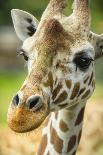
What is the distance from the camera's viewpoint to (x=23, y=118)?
22.1 feet

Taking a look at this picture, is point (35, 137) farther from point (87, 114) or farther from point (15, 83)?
point (15, 83)

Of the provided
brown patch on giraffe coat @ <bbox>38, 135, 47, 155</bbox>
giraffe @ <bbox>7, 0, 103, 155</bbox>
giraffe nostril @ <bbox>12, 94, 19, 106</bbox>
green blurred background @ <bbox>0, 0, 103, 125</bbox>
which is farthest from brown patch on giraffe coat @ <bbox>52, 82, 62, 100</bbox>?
green blurred background @ <bbox>0, 0, 103, 125</bbox>

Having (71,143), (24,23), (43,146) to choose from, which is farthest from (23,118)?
(24,23)

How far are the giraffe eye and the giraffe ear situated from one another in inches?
25.0

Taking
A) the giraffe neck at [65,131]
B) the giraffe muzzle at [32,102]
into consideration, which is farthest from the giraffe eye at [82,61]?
the giraffe muzzle at [32,102]

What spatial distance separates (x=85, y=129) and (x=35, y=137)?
72cm

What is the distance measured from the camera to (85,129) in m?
10.3

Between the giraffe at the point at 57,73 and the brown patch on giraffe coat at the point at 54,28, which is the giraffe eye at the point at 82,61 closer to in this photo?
the giraffe at the point at 57,73

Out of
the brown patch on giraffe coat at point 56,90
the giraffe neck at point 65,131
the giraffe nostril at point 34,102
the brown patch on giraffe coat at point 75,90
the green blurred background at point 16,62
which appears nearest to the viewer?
the giraffe nostril at point 34,102

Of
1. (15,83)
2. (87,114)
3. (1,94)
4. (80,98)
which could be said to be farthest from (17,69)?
(80,98)

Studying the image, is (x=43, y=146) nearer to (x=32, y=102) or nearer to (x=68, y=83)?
(x=68, y=83)

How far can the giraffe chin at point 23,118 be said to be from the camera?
6.71m

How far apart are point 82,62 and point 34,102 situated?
2.00 feet

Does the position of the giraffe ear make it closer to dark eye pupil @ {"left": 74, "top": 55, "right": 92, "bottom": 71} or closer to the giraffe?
the giraffe
